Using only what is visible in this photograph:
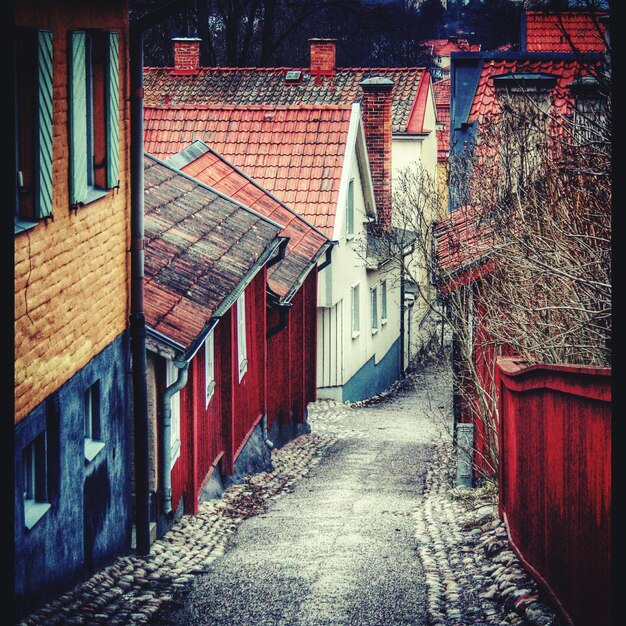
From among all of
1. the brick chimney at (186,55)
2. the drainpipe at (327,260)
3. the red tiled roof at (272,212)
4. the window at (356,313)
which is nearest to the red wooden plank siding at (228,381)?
the red tiled roof at (272,212)

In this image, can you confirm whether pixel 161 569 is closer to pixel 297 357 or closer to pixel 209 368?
pixel 209 368

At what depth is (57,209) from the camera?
7863 mm

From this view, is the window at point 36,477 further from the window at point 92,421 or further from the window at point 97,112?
the window at point 97,112

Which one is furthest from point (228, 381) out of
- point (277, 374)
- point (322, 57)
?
point (322, 57)

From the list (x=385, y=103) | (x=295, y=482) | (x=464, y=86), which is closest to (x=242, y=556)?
(x=295, y=482)

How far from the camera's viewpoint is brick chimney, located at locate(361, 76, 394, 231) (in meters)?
27.9

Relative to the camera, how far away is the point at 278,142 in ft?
78.7

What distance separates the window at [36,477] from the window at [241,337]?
7.13m

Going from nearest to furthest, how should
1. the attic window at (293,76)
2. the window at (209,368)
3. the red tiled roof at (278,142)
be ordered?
the window at (209,368)
the red tiled roof at (278,142)
the attic window at (293,76)

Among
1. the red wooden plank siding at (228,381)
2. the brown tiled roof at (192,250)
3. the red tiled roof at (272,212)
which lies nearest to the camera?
the brown tiled roof at (192,250)

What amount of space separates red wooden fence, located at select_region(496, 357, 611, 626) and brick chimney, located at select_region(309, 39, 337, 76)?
29.6 metres

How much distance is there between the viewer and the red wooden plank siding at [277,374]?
18.1 metres

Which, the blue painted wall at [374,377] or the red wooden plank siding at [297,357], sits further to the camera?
the blue painted wall at [374,377]

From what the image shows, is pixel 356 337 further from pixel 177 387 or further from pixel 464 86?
pixel 177 387
